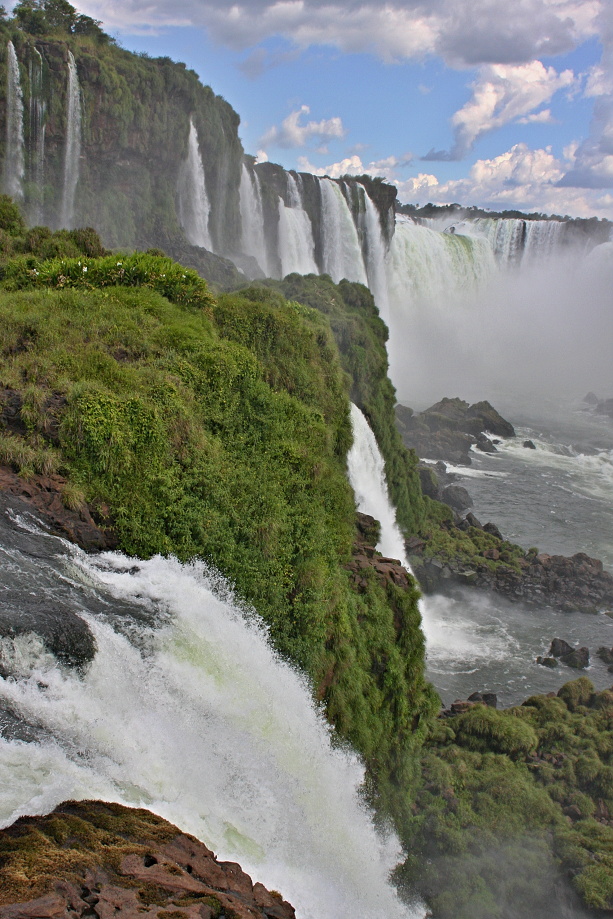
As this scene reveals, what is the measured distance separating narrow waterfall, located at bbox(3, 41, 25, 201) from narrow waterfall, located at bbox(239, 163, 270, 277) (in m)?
13.9

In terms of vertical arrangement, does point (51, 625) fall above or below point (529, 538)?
above

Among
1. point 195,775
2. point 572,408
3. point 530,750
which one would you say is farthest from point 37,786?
point 572,408

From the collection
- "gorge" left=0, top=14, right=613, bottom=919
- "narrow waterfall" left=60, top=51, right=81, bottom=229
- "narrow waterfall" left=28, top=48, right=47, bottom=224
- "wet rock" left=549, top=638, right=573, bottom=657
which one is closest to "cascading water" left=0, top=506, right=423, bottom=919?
"gorge" left=0, top=14, right=613, bottom=919

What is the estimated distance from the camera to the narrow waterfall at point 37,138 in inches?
1115

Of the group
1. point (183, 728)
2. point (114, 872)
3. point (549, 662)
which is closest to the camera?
point (114, 872)

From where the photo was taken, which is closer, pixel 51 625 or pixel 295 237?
pixel 51 625

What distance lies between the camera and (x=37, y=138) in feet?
97.4

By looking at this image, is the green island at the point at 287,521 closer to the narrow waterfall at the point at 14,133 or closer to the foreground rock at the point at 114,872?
the foreground rock at the point at 114,872

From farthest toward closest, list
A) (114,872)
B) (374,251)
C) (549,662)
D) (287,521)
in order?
1. (374,251)
2. (549,662)
3. (287,521)
4. (114,872)

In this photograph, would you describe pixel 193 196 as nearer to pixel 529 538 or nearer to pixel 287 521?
pixel 529 538

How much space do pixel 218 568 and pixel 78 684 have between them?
2.42 m

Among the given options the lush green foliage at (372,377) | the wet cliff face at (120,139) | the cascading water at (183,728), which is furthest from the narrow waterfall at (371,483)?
the wet cliff face at (120,139)

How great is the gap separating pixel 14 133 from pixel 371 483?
2471cm

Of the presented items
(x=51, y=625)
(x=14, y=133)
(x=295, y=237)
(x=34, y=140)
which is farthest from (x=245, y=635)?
(x=295, y=237)
